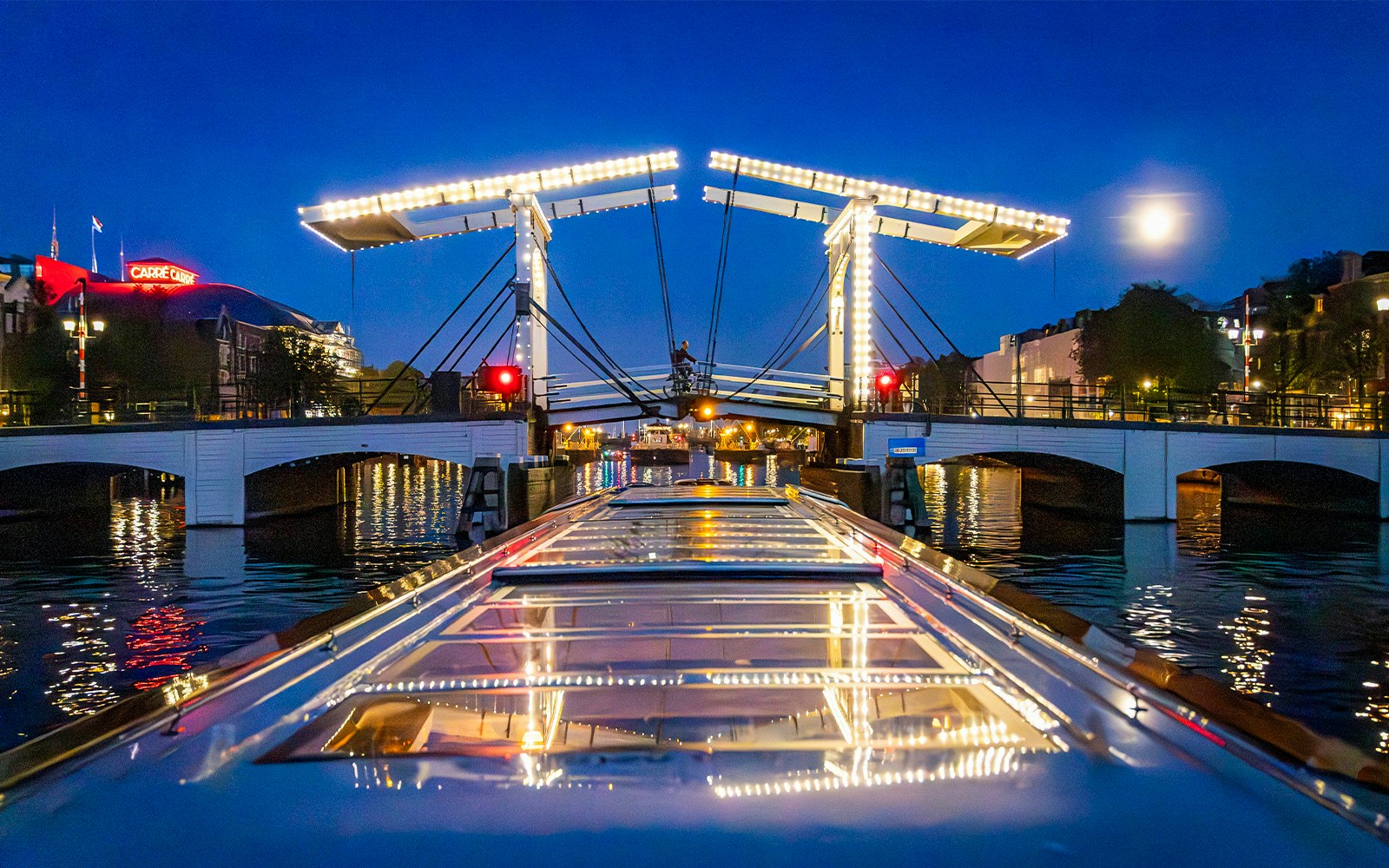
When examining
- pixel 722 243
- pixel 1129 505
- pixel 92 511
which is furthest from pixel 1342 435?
pixel 92 511

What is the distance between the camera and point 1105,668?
10.6 feet

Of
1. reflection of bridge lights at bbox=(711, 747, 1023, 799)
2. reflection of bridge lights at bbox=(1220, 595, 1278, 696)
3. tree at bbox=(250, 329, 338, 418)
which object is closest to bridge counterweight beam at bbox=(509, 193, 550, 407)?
reflection of bridge lights at bbox=(1220, 595, 1278, 696)

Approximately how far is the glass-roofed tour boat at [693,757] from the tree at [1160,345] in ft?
151

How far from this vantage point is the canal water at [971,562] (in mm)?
8328

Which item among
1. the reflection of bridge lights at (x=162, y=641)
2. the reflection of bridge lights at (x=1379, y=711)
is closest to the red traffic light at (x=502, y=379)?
the reflection of bridge lights at (x=162, y=641)

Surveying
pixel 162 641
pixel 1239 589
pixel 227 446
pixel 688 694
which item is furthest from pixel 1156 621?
pixel 227 446

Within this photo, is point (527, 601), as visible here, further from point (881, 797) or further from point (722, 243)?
point (722, 243)

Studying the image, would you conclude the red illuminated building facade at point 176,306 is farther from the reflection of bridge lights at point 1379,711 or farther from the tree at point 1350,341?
the tree at point 1350,341

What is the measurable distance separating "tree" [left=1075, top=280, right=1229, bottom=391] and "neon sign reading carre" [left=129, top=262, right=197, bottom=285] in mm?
72736

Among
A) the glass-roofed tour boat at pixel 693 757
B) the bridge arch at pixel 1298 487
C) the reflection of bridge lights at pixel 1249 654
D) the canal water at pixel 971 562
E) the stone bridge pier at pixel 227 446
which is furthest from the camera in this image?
the bridge arch at pixel 1298 487

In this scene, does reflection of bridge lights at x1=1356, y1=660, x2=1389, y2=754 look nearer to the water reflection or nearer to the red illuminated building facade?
the water reflection

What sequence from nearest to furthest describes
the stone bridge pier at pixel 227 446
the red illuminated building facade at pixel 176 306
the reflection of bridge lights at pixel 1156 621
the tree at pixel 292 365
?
the reflection of bridge lights at pixel 1156 621 → the stone bridge pier at pixel 227 446 → the tree at pixel 292 365 → the red illuminated building facade at pixel 176 306

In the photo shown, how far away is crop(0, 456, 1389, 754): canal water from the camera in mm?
8328

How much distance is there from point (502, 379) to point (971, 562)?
11128 mm
